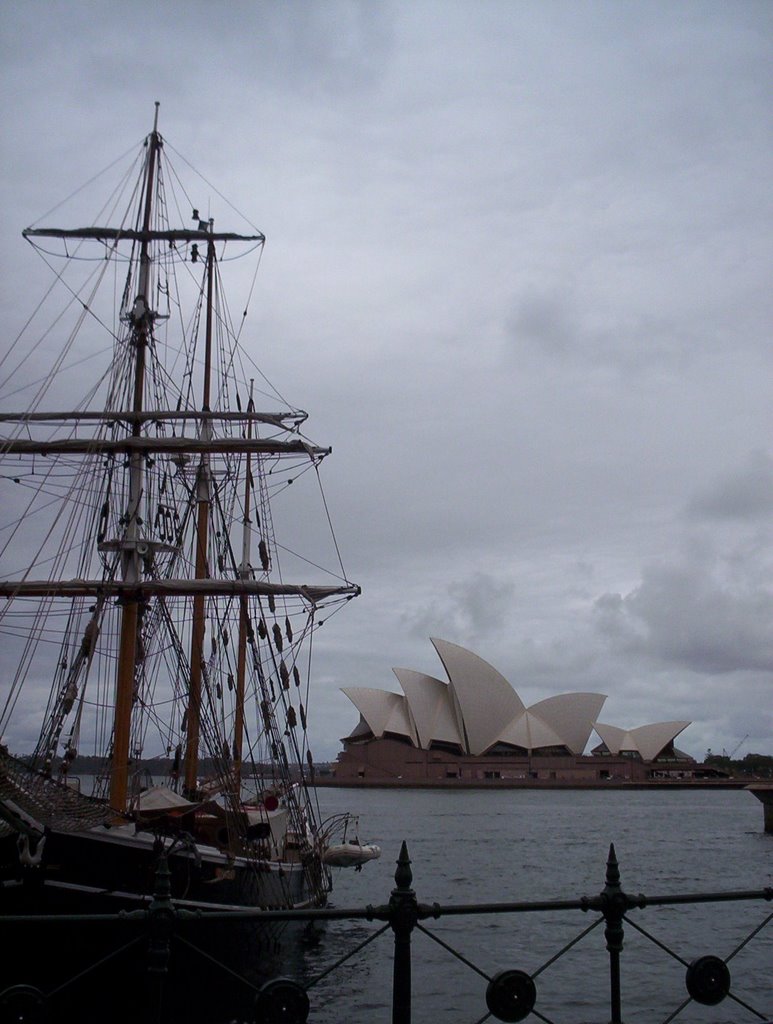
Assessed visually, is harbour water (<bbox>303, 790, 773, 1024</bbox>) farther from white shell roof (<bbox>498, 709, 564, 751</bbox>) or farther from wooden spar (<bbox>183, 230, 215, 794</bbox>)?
white shell roof (<bbox>498, 709, 564, 751</bbox>)

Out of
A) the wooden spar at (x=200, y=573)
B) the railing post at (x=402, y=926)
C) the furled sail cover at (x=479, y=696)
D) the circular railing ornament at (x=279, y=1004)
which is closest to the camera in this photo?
the railing post at (x=402, y=926)

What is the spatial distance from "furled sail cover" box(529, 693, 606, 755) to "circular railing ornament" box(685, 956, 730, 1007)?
101 metres

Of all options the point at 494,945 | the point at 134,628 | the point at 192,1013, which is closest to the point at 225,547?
the point at 134,628

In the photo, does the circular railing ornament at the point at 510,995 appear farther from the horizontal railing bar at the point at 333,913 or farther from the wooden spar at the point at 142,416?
the wooden spar at the point at 142,416

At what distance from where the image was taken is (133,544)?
702 inches

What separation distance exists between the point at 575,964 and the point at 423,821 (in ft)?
134

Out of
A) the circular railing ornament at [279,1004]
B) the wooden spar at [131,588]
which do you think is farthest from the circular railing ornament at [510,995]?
the wooden spar at [131,588]

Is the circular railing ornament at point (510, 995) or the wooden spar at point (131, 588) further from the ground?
the wooden spar at point (131, 588)

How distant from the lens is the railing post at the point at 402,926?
4.82m

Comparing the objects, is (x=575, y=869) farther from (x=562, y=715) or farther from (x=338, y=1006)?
(x=562, y=715)

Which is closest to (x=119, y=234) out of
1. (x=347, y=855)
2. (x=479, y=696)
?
(x=347, y=855)

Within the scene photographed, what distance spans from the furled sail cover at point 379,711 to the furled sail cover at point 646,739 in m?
23.8

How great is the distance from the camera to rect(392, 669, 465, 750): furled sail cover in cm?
9650

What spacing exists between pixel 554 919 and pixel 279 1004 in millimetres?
20493
